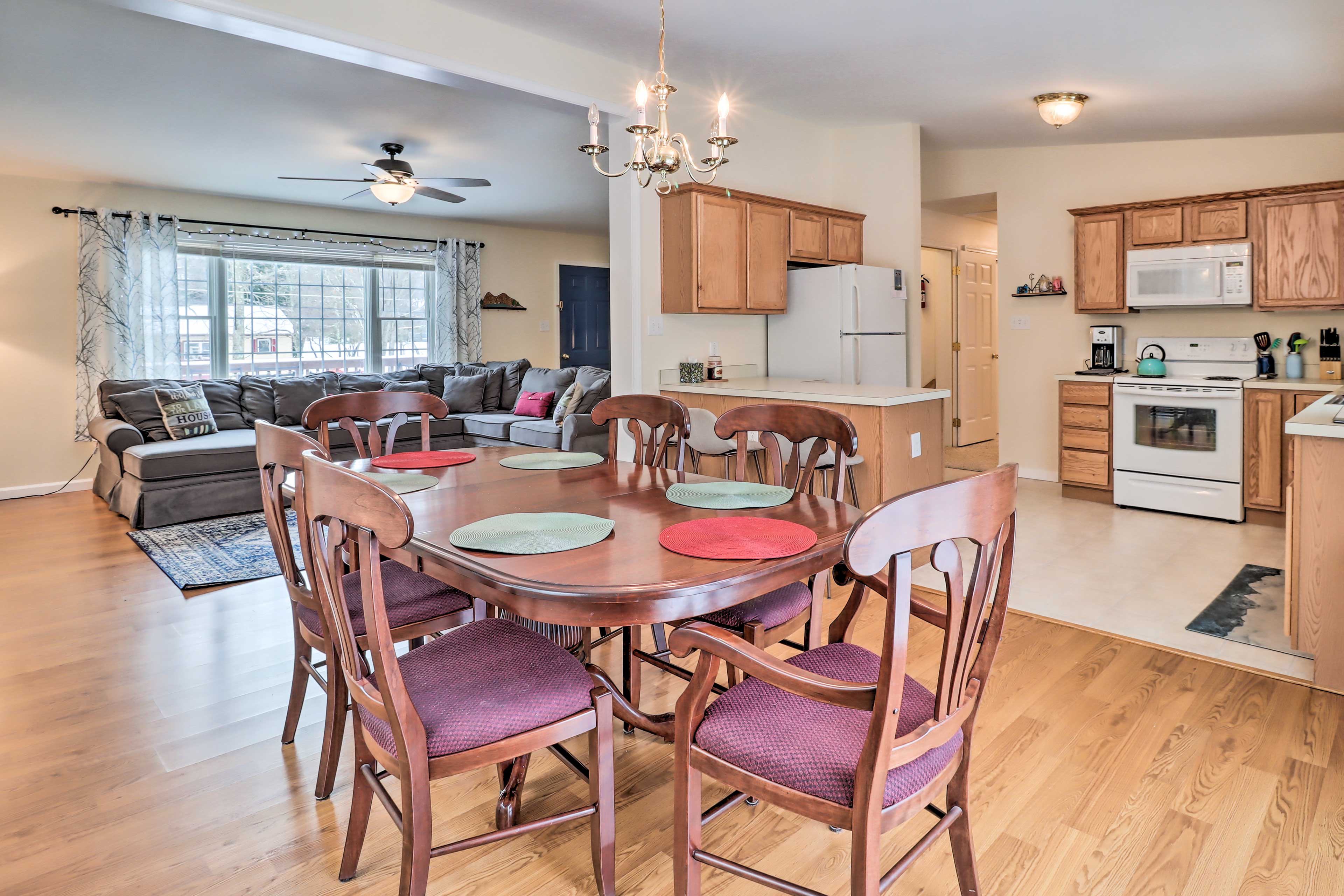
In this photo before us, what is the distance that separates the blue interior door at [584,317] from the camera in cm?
921

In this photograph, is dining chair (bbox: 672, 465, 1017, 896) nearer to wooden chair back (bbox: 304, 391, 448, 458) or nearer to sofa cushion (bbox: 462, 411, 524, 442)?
wooden chair back (bbox: 304, 391, 448, 458)

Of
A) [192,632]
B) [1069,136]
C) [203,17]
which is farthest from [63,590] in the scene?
[1069,136]

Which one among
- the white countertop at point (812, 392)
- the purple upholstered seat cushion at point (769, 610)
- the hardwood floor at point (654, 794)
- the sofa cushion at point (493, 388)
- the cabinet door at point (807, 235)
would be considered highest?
the cabinet door at point (807, 235)

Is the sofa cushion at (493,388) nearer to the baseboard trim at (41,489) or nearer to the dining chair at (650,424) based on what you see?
the baseboard trim at (41,489)

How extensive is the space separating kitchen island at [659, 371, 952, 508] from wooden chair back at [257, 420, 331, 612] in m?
2.01

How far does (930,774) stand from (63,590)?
13.1 feet

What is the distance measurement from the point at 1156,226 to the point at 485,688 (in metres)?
5.40

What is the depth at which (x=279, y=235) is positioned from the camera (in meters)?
6.98

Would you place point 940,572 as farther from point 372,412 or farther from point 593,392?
point 593,392

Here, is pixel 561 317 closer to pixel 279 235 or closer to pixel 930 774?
pixel 279 235

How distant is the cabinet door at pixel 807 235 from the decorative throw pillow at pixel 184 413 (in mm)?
4277

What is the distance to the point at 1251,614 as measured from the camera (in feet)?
10.3

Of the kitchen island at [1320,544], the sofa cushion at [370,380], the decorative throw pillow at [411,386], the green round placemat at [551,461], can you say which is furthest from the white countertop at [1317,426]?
the sofa cushion at [370,380]

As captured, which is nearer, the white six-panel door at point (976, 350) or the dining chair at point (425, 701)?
the dining chair at point (425, 701)
